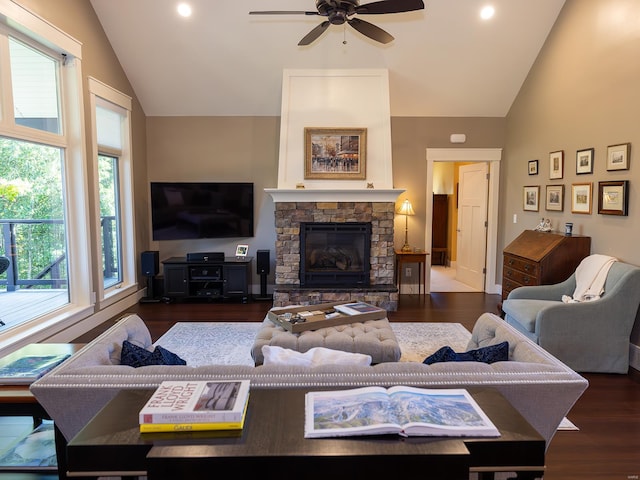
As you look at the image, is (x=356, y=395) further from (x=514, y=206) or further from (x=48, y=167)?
(x=514, y=206)

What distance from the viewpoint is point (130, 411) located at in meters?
1.31

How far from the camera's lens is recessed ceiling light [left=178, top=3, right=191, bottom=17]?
467 centimetres

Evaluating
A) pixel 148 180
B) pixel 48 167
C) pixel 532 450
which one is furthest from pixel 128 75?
pixel 532 450

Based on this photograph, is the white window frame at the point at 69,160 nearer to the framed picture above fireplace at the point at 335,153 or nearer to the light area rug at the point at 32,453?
the light area rug at the point at 32,453

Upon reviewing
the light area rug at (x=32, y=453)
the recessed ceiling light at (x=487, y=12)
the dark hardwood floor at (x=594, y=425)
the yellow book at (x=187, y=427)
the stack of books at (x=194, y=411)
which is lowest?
the dark hardwood floor at (x=594, y=425)

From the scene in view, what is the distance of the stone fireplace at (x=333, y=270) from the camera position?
5.36 meters

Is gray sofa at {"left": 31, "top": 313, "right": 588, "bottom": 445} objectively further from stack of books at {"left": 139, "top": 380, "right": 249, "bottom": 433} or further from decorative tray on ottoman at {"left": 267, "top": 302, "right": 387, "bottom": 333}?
decorative tray on ottoman at {"left": 267, "top": 302, "right": 387, "bottom": 333}

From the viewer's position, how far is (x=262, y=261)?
5.82 metres

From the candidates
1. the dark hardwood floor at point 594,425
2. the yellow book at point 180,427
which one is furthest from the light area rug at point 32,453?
the yellow book at point 180,427

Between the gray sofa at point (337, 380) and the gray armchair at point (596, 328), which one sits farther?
the gray armchair at point (596, 328)

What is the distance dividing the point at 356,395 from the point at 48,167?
408cm

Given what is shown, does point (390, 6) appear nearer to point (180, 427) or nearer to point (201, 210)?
point (180, 427)

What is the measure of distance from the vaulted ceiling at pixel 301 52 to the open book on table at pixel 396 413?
4515 mm

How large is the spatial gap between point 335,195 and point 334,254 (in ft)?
2.74
